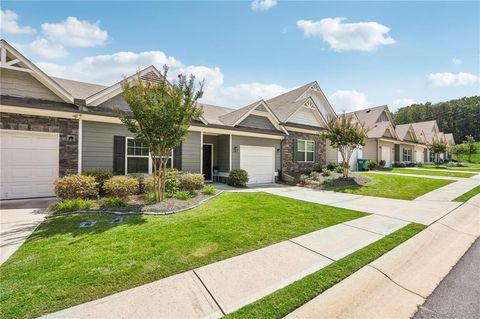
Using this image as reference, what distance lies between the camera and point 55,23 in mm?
8141

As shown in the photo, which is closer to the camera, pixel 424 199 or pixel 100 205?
pixel 100 205

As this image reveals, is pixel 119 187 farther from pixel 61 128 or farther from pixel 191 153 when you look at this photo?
pixel 191 153

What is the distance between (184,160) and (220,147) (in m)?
3.44

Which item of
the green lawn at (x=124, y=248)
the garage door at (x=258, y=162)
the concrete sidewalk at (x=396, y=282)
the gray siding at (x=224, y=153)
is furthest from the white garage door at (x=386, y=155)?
the concrete sidewalk at (x=396, y=282)

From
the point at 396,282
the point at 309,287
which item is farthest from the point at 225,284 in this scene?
the point at 396,282

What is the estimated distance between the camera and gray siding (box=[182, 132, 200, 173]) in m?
11.7

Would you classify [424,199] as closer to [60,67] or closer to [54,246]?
[54,246]

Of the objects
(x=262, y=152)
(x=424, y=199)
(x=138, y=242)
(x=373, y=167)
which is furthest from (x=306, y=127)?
(x=138, y=242)

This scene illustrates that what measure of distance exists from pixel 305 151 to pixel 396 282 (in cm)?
1445

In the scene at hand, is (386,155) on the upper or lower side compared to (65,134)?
lower

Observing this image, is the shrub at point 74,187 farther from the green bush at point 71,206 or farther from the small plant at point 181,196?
the small plant at point 181,196

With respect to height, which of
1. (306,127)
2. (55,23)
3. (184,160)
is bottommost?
(184,160)

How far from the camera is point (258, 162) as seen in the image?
48.6ft

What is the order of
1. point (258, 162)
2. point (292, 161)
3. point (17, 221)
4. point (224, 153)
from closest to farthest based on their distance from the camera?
1. point (17, 221)
2. point (224, 153)
3. point (258, 162)
4. point (292, 161)
